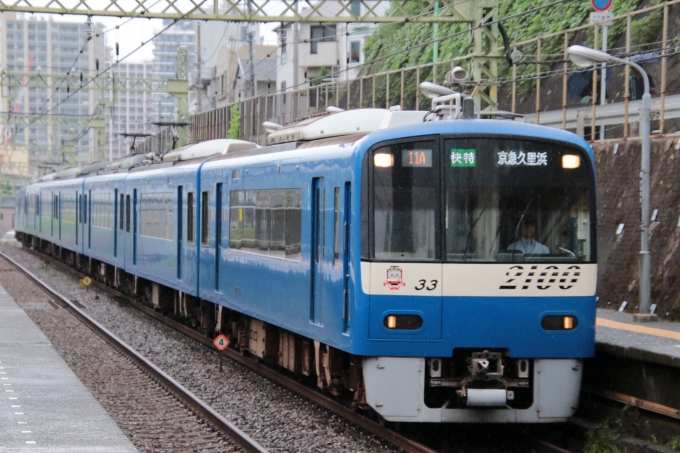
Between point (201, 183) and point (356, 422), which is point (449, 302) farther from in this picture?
point (201, 183)

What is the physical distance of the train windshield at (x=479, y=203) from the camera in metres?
8.78

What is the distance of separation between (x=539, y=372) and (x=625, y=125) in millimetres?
8760

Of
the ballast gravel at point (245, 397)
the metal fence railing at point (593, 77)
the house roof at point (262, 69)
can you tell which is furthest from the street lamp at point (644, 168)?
the house roof at point (262, 69)

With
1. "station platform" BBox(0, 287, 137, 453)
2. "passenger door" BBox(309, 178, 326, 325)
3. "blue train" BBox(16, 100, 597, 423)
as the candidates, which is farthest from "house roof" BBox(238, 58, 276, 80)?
"blue train" BBox(16, 100, 597, 423)

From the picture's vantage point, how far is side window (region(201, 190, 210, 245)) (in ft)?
49.5

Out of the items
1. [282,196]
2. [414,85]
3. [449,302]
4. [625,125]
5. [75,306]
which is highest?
[414,85]

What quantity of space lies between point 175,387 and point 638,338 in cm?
473

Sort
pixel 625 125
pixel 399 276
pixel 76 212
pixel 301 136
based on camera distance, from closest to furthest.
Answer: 1. pixel 399 276
2. pixel 301 136
3. pixel 625 125
4. pixel 76 212

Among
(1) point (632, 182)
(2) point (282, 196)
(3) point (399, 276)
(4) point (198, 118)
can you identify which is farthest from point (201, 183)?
(4) point (198, 118)

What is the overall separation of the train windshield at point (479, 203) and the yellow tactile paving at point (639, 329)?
8.13 ft

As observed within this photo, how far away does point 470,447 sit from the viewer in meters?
9.22

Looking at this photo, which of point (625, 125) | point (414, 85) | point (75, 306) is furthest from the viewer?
point (414, 85)

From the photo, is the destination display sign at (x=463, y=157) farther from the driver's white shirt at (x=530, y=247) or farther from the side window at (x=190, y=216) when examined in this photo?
the side window at (x=190, y=216)

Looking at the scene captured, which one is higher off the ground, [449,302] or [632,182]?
[632,182]
